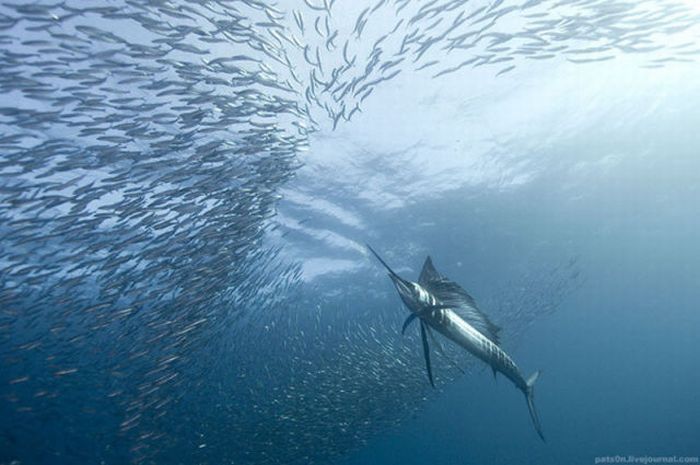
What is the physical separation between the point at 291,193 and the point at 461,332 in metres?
12.3

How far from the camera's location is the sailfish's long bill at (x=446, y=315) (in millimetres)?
3086

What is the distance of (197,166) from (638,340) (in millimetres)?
80377

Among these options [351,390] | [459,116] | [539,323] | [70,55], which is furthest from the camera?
[539,323]

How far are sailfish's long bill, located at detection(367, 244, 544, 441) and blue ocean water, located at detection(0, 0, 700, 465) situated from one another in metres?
5.18

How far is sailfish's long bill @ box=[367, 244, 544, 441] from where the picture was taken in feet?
10.1

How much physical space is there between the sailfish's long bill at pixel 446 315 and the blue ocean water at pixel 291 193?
5181 millimetres

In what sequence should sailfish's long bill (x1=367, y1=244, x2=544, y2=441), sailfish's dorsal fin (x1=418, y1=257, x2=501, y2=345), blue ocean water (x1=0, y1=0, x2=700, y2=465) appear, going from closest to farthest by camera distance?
1. sailfish's long bill (x1=367, y1=244, x2=544, y2=441)
2. sailfish's dorsal fin (x1=418, y1=257, x2=501, y2=345)
3. blue ocean water (x1=0, y1=0, x2=700, y2=465)

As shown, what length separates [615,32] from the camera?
28.4ft

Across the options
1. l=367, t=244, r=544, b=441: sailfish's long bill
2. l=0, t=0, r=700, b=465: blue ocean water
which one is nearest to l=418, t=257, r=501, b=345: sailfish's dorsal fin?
l=367, t=244, r=544, b=441: sailfish's long bill

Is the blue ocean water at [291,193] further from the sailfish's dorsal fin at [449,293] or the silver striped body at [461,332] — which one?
the silver striped body at [461,332]

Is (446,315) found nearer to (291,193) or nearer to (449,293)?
(449,293)

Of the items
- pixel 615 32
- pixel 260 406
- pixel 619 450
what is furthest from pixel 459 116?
pixel 619 450

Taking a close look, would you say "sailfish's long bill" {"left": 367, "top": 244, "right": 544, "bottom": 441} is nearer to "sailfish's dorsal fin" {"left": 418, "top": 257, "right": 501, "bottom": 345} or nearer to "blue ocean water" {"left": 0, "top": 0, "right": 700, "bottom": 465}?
"sailfish's dorsal fin" {"left": 418, "top": 257, "right": 501, "bottom": 345}

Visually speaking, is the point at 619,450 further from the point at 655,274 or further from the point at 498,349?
the point at 498,349
